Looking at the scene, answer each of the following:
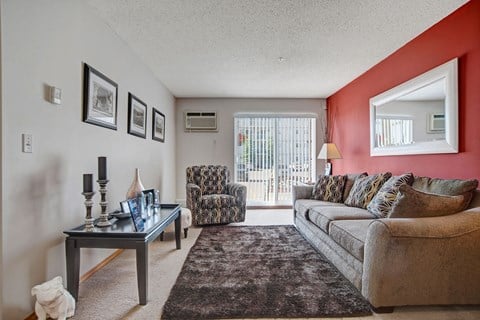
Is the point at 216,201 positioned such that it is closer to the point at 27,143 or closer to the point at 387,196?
the point at 387,196

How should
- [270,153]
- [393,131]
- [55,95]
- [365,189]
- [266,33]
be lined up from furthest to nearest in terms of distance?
[270,153]
[393,131]
[365,189]
[266,33]
[55,95]

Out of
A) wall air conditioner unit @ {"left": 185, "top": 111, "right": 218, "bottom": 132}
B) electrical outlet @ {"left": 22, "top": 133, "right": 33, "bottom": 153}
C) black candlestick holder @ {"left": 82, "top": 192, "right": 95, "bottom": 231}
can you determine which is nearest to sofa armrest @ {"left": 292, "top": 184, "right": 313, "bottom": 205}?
wall air conditioner unit @ {"left": 185, "top": 111, "right": 218, "bottom": 132}

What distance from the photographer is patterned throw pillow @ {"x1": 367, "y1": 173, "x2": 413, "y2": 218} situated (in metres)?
2.65

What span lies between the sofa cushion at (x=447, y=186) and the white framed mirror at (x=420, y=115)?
0.36m

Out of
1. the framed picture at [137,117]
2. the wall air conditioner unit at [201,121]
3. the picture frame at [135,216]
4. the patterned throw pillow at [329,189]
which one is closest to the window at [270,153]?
the wall air conditioner unit at [201,121]

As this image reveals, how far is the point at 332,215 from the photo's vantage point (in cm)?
280

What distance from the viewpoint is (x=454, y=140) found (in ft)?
8.16

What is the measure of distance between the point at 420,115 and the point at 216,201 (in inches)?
110

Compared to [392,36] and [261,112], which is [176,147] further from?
[392,36]

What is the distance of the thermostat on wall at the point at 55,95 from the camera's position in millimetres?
1919

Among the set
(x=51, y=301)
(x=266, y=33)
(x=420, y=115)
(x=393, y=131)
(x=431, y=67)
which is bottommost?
(x=51, y=301)

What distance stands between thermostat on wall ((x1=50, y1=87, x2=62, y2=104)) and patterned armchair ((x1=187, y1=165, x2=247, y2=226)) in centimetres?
250

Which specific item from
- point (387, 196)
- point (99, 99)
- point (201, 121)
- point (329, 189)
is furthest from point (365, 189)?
point (201, 121)

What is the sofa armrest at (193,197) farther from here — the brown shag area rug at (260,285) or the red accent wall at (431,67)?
the red accent wall at (431,67)
